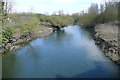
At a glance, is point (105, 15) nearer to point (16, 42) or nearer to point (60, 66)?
point (16, 42)

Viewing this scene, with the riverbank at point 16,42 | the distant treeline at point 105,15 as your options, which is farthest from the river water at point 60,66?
the distant treeline at point 105,15

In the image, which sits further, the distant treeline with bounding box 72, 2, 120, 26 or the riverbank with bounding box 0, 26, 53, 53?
the distant treeline with bounding box 72, 2, 120, 26

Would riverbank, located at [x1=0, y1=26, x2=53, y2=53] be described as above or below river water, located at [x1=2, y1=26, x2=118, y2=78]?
above

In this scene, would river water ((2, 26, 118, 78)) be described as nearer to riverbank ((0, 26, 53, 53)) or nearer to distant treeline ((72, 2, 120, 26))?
riverbank ((0, 26, 53, 53))

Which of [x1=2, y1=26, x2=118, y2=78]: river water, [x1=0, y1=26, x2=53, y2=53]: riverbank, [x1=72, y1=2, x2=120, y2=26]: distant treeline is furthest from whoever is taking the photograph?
[x1=72, y1=2, x2=120, y2=26]: distant treeline

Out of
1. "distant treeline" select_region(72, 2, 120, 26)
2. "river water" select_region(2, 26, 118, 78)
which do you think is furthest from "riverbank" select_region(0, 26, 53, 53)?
"distant treeline" select_region(72, 2, 120, 26)

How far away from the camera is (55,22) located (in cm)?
3422

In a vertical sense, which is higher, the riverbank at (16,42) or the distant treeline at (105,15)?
the distant treeline at (105,15)

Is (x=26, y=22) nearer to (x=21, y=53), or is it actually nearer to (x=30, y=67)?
(x=21, y=53)

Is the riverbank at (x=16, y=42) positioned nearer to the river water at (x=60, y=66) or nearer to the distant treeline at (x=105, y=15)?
the river water at (x=60, y=66)

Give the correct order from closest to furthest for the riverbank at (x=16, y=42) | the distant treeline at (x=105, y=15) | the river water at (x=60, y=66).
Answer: the river water at (x=60, y=66) → the riverbank at (x=16, y=42) → the distant treeline at (x=105, y=15)

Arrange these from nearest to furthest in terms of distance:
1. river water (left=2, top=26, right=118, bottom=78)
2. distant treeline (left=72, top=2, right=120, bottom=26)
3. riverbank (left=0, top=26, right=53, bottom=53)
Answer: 1. river water (left=2, top=26, right=118, bottom=78)
2. riverbank (left=0, top=26, right=53, bottom=53)
3. distant treeline (left=72, top=2, right=120, bottom=26)

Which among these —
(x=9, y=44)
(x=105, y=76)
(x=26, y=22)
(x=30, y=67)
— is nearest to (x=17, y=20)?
(x=26, y=22)

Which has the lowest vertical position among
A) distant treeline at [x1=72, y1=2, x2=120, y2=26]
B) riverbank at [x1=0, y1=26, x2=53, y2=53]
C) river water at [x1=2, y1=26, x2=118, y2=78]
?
river water at [x1=2, y1=26, x2=118, y2=78]
